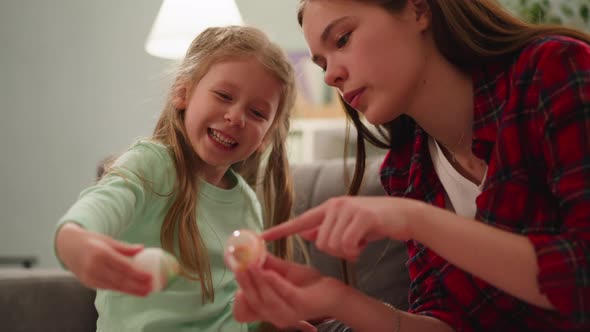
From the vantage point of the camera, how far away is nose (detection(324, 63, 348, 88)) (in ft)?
3.28

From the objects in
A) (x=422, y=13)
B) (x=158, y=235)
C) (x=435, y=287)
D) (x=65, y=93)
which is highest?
(x=422, y=13)

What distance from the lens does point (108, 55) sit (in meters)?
3.22

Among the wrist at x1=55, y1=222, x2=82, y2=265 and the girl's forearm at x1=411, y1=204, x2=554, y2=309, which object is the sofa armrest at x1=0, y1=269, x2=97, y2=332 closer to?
the wrist at x1=55, y1=222, x2=82, y2=265

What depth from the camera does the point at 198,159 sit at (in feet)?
4.25

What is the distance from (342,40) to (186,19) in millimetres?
1404

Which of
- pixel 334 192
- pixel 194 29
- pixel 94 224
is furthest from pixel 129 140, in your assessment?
pixel 94 224

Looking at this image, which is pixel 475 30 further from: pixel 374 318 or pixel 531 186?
pixel 374 318

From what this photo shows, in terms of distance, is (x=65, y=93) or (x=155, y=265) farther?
(x=65, y=93)

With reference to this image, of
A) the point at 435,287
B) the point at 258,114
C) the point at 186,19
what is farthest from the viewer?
the point at 186,19

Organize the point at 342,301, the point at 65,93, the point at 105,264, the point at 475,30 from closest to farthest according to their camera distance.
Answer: the point at 105,264 < the point at 342,301 < the point at 475,30 < the point at 65,93

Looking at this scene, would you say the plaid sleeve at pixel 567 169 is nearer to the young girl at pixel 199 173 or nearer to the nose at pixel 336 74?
the nose at pixel 336 74

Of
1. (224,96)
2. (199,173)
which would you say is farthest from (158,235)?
(224,96)

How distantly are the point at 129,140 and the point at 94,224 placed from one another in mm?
2452

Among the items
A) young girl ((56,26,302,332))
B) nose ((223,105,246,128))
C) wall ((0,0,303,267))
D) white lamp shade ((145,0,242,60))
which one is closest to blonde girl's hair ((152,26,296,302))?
young girl ((56,26,302,332))
